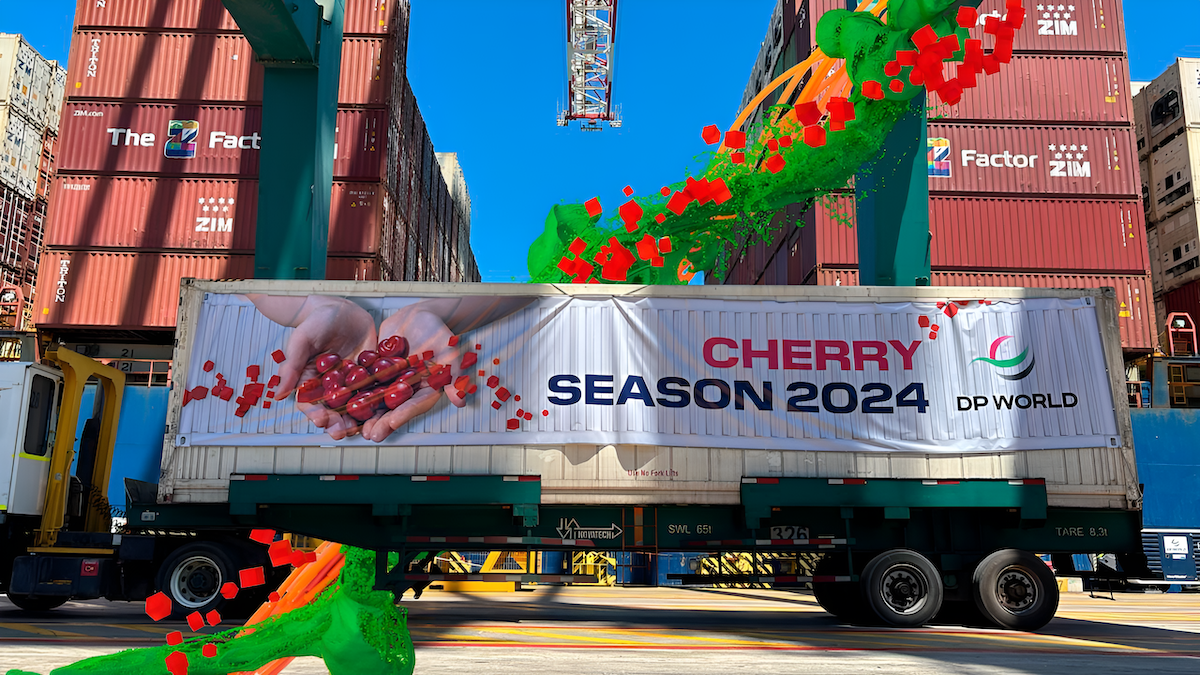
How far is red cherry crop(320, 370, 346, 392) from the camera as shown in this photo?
10445 mm

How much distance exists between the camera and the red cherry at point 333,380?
10.4m

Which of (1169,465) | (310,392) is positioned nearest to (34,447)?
(310,392)

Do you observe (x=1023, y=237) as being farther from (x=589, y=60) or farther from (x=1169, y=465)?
(x=589, y=60)

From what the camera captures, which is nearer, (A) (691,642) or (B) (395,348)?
(A) (691,642)

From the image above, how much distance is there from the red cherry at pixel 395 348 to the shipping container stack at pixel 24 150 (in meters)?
33.9

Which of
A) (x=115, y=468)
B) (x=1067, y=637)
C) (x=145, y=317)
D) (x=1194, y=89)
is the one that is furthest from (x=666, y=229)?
(x=1194, y=89)

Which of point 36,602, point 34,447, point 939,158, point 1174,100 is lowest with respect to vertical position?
point 36,602

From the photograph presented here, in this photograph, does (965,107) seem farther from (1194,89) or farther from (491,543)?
(491,543)

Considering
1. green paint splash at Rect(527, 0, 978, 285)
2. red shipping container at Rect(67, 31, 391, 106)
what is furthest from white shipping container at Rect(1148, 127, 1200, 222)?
red shipping container at Rect(67, 31, 391, 106)

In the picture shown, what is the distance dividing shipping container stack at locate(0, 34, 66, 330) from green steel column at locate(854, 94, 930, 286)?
3665 cm

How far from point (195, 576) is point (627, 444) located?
571 cm

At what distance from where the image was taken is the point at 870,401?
1069 cm

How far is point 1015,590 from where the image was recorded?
35.7 feet

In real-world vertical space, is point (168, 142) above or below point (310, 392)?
above
